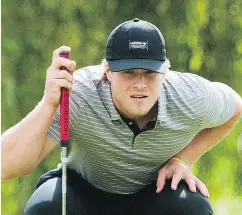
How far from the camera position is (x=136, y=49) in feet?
12.3

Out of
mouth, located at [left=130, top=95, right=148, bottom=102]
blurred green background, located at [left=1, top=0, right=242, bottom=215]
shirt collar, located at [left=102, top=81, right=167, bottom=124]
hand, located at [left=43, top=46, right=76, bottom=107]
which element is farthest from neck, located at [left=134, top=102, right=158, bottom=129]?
blurred green background, located at [left=1, top=0, right=242, bottom=215]

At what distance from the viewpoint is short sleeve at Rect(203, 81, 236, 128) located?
396 cm

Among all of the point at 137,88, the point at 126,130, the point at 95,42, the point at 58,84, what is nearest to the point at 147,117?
the point at 126,130

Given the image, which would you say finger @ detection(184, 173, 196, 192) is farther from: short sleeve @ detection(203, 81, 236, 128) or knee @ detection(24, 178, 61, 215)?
knee @ detection(24, 178, 61, 215)

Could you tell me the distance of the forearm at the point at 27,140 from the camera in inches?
143

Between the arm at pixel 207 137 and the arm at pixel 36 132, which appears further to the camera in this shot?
the arm at pixel 207 137

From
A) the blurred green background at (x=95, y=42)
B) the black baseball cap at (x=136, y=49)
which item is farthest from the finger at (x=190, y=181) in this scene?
the blurred green background at (x=95, y=42)

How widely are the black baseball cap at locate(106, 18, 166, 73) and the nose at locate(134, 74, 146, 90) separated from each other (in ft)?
0.16

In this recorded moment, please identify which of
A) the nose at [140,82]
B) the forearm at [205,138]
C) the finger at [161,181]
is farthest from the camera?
the forearm at [205,138]

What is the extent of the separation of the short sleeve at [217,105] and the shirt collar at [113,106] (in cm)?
19

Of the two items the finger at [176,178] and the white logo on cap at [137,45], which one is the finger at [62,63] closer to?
the white logo on cap at [137,45]

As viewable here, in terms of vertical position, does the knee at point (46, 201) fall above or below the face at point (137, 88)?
below

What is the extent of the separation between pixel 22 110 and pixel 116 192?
2098 mm

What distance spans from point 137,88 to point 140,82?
0.09 ft
